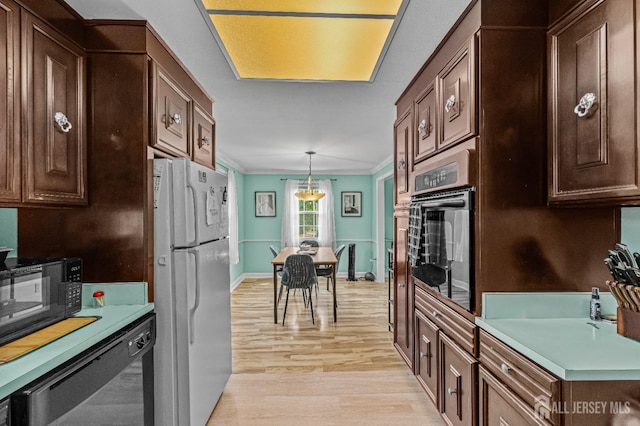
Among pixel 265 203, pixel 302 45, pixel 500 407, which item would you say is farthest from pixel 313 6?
pixel 265 203

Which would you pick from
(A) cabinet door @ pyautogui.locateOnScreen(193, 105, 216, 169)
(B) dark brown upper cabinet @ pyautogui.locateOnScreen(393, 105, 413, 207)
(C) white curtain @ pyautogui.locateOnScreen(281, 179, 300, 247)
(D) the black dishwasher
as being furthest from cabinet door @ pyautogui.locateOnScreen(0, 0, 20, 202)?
(C) white curtain @ pyautogui.locateOnScreen(281, 179, 300, 247)

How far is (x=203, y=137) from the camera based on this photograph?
2.52m

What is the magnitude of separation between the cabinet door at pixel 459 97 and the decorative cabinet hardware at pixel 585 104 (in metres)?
0.37

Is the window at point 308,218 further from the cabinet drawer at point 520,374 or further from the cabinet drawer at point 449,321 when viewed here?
the cabinet drawer at point 520,374

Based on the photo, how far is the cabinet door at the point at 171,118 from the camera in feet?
5.78

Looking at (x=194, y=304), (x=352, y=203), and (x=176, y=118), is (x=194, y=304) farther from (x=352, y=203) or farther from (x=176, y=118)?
(x=352, y=203)

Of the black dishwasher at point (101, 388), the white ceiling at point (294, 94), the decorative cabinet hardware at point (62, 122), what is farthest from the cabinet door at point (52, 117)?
the black dishwasher at point (101, 388)

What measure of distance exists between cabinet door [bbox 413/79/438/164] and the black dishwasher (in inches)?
73.1

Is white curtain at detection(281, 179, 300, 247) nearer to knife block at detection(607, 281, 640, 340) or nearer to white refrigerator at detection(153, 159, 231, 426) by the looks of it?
white refrigerator at detection(153, 159, 231, 426)

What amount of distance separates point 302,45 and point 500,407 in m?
2.08

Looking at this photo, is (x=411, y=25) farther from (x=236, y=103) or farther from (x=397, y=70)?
(x=236, y=103)

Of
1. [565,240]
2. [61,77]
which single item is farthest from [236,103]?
[565,240]

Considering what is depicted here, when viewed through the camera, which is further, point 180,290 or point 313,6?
point 180,290

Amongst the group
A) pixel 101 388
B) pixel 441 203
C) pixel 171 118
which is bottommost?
pixel 101 388
